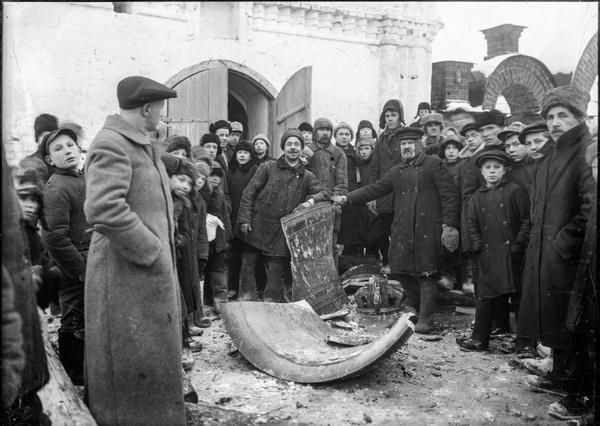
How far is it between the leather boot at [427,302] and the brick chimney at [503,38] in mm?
9275

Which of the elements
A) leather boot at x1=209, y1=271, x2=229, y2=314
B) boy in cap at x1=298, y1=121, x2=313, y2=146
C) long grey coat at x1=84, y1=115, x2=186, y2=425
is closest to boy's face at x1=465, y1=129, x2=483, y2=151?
boy in cap at x1=298, y1=121, x2=313, y2=146

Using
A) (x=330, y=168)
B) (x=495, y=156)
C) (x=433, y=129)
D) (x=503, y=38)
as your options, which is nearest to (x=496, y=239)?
(x=495, y=156)

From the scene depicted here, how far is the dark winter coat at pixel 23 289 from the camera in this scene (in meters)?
2.20

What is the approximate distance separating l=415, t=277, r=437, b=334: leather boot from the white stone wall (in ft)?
15.9

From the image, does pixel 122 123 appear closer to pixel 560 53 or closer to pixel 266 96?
pixel 266 96

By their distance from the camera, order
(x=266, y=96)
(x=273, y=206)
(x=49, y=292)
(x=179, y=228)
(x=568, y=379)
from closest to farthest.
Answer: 1. (x=49, y=292)
2. (x=568, y=379)
3. (x=179, y=228)
4. (x=273, y=206)
5. (x=266, y=96)

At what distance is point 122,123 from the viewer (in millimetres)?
2973

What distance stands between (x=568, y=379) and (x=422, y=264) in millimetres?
2275

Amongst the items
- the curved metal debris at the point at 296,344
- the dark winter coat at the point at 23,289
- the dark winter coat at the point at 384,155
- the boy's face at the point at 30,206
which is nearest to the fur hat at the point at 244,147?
the dark winter coat at the point at 384,155

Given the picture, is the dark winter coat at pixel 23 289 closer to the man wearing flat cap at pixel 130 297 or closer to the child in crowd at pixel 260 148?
the man wearing flat cap at pixel 130 297

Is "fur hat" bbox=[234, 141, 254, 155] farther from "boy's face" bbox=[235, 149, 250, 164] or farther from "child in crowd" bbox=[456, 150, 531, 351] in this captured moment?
"child in crowd" bbox=[456, 150, 531, 351]

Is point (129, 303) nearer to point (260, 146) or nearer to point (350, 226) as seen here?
point (260, 146)

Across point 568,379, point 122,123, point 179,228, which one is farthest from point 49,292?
point 568,379

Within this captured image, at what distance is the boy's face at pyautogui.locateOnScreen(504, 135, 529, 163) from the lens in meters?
5.48
